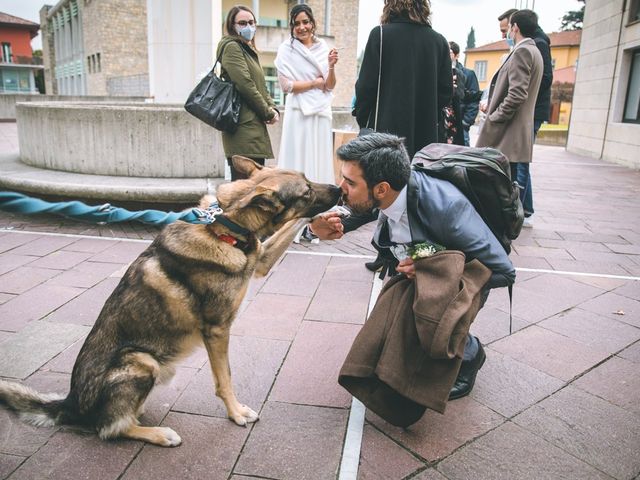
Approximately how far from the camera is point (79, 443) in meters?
2.41

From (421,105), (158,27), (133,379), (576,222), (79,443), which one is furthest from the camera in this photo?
(158,27)

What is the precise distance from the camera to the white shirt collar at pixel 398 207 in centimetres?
257

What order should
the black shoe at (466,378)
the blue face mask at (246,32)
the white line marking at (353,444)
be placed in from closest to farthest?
the white line marking at (353,444)
the black shoe at (466,378)
the blue face mask at (246,32)

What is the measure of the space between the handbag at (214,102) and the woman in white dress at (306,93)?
71cm

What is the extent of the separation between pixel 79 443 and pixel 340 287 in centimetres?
254

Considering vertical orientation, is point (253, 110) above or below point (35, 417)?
above

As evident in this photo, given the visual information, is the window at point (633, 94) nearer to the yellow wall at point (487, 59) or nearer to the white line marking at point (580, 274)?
the white line marking at point (580, 274)

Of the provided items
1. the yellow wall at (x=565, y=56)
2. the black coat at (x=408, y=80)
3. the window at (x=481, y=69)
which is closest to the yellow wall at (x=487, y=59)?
the window at (x=481, y=69)

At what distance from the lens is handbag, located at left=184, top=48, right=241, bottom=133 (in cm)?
467

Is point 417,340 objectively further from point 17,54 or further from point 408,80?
point 17,54

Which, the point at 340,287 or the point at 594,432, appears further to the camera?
the point at 340,287

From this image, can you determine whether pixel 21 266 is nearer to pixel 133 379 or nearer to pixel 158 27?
pixel 133 379

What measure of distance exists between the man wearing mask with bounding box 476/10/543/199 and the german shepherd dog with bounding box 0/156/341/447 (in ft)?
13.2

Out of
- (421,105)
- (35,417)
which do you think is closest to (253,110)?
(421,105)
